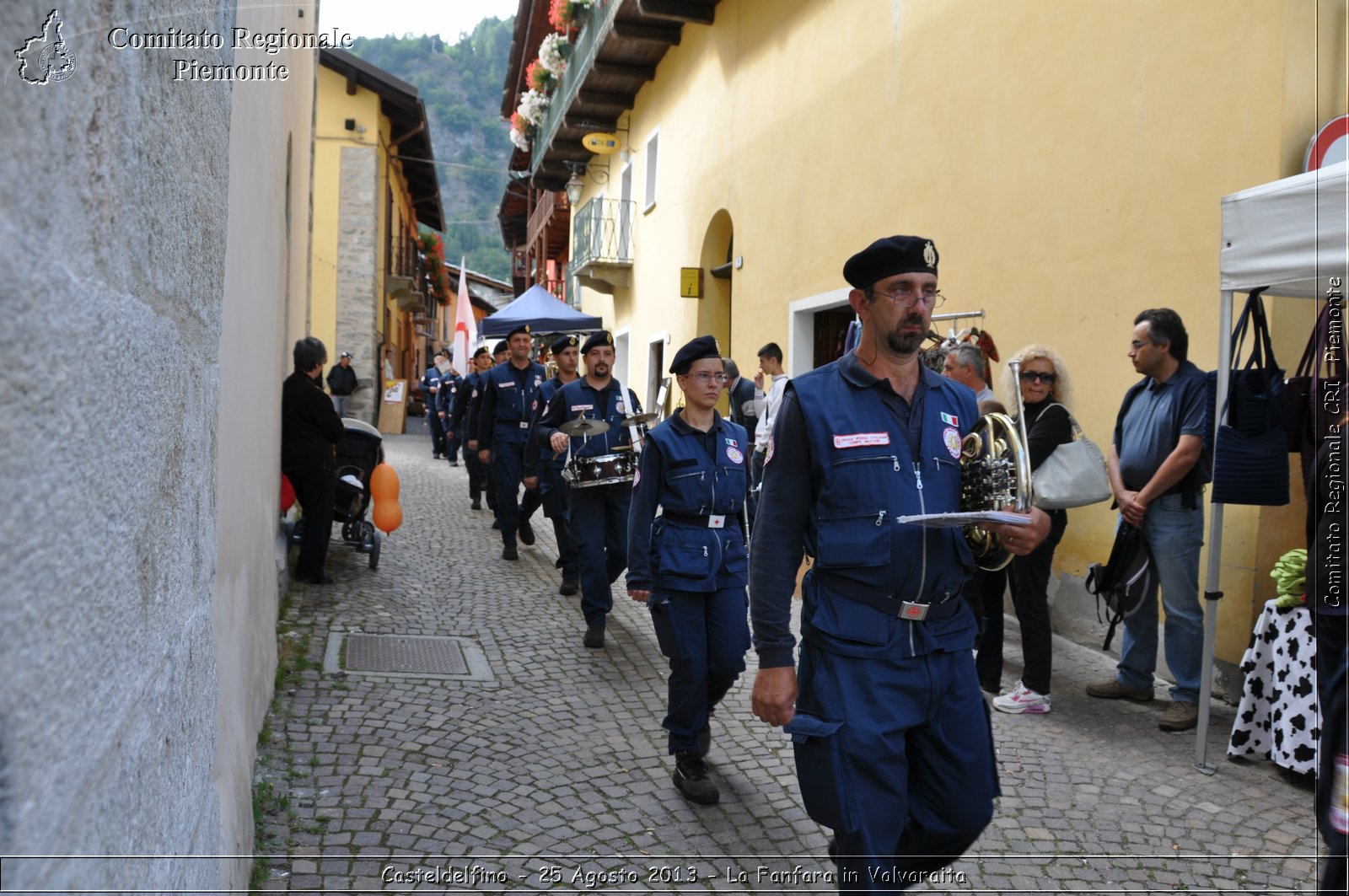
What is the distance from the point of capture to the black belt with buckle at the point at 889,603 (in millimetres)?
2844

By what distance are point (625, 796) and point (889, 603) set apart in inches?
81.0

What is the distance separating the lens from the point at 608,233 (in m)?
21.3

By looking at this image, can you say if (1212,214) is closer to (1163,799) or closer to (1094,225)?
(1094,225)

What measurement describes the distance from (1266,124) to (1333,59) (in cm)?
42

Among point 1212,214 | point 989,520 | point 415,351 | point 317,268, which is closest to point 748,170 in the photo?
point 1212,214

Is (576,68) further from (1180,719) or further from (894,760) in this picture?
(894,760)

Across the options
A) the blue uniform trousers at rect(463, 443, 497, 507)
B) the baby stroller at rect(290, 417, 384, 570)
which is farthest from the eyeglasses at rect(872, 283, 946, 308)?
the blue uniform trousers at rect(463, 443, 497, 507)

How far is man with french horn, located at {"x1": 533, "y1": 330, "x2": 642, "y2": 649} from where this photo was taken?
273 inches

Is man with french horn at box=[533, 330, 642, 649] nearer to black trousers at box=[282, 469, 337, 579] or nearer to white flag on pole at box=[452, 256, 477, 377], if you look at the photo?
black trousers at box=[282, 469, 337, 579]

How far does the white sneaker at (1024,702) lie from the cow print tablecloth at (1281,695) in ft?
3.06

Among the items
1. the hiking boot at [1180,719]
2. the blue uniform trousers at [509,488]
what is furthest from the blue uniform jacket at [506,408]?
the hiking boot at [1180,719]

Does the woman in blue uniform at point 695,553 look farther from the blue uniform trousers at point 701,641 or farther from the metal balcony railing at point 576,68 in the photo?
the metal balcony railing at point 576,68

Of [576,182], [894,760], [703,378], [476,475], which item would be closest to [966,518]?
[894,760]

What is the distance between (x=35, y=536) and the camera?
1081 mm
